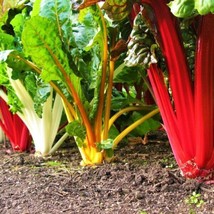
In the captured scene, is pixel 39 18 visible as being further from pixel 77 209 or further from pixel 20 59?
pixel 77 209

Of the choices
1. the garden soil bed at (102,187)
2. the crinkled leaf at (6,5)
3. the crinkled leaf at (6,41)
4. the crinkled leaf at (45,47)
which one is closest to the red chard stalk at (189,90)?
the garden soil bed at (102,187)

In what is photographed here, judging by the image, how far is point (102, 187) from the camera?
1.75 meters

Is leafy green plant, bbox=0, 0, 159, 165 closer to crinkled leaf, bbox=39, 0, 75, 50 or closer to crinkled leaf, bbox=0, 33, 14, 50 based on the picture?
crinkled leaf, bbox=39, 0, 75, 50

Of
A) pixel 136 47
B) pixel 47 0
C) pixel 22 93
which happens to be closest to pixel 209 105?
pixel 136 47

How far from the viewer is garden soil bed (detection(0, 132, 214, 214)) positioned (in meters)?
1.53

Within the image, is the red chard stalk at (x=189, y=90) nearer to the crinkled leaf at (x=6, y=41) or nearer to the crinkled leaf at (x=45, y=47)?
the crinkled leaf at (x=45, y=47)

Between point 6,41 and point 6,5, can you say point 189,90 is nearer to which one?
point 6,41

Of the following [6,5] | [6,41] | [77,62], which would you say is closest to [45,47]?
[77,62]

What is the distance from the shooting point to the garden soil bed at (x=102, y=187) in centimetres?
153

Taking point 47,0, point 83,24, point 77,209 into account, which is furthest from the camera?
point 83,24

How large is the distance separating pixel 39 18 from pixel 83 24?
0.34 metres

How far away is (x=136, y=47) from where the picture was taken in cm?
176

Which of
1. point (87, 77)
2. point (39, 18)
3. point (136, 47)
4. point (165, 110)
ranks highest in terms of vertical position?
point (39, 18)

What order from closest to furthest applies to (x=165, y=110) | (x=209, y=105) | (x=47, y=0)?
(x=209, y=105) < (x=165, y=110) < (x=47, y=0)
